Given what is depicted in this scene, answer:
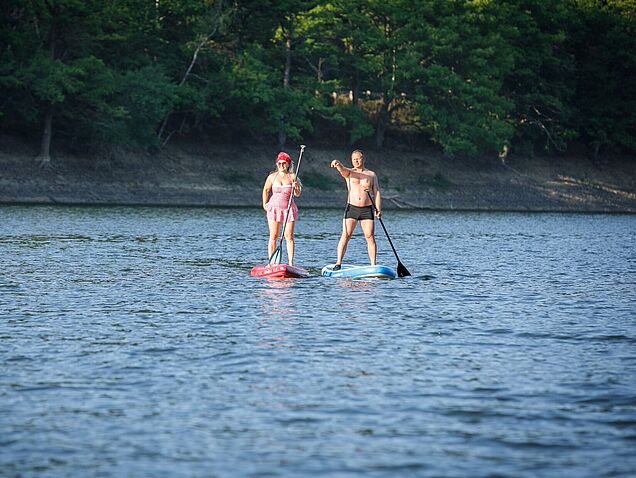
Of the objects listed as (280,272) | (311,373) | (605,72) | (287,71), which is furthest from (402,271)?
(605,72)

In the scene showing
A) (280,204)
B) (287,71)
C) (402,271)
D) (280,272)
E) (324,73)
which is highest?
(324,73)

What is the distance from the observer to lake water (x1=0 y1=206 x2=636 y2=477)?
340 inches

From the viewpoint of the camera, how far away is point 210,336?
14039mm

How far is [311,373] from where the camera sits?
457 inches

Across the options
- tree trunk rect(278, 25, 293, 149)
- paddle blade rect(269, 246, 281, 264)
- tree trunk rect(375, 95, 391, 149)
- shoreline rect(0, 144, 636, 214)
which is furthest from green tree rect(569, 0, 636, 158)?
paddle blade rect(269, 246, 281, 264)

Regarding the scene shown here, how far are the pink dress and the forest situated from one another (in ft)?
125

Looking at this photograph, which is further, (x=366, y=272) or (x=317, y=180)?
(x=317, y=180)

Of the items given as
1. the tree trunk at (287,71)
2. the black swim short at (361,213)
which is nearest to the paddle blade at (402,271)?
the black swim short at (361,213)

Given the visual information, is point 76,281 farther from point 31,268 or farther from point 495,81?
point 495,81

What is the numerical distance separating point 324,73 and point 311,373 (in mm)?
66810

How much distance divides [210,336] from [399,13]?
217 feet

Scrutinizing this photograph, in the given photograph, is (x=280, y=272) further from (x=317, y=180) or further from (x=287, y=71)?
(x=287, y=71)

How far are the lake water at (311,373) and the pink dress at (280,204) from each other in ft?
4.38

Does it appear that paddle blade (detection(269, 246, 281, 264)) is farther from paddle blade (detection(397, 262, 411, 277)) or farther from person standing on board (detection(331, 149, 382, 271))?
paddle blade (detection(397, 262, 411, 277))
